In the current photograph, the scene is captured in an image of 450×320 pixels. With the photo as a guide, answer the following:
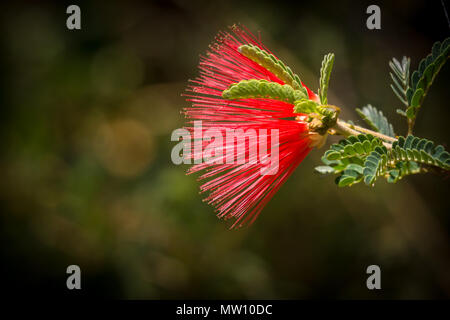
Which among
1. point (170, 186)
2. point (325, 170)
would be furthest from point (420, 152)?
point (170, 186)

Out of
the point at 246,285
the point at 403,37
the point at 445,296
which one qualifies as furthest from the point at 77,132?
the point at 445,296

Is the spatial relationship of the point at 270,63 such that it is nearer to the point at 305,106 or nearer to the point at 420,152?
the point at 305,106

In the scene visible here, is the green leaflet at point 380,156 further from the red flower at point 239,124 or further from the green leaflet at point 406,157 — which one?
the red flower at point 239,124

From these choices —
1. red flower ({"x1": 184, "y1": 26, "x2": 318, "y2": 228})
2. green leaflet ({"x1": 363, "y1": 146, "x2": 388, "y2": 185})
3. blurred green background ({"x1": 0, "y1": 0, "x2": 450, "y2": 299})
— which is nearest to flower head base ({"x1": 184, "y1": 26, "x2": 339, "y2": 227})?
red flower ({"x1": 184, "y1": 26, "x2": 318, "y2": 228})

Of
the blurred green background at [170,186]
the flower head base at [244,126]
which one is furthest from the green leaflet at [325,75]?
the blurred green background at [170,186]

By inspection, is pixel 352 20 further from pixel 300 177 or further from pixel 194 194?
pixel 194 194

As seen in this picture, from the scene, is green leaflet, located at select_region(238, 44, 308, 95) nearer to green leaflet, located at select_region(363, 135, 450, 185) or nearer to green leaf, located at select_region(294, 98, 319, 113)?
green leaf, located at select_region(294, 98, 319, 113)
